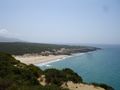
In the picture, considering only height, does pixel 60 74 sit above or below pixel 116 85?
above

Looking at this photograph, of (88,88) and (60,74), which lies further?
(60,74)

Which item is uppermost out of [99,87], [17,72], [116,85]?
[17,72]

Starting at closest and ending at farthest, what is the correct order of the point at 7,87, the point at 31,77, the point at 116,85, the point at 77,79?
1. the point at 7,87
2. the point at 31,77
3. the point at 77,79
4. the point at 116,85

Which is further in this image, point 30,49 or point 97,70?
point 30,49

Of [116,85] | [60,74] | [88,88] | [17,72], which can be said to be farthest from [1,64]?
[116,85]

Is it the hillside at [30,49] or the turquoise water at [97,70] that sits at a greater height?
the hillside at [30,49]

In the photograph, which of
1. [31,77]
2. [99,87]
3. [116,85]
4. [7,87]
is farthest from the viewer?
[116,85]

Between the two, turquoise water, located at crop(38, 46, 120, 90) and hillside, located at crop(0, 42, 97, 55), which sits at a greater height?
hillside, located at crop(0, 42, 97, 55)

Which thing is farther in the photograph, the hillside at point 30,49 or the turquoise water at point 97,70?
the hillside at point 30,49

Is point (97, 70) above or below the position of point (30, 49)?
below

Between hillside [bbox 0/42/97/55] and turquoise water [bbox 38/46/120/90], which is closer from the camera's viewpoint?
turquoise water [bbox 38/46/120/90]

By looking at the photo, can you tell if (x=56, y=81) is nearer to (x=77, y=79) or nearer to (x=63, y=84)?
(x=63, y=84)
